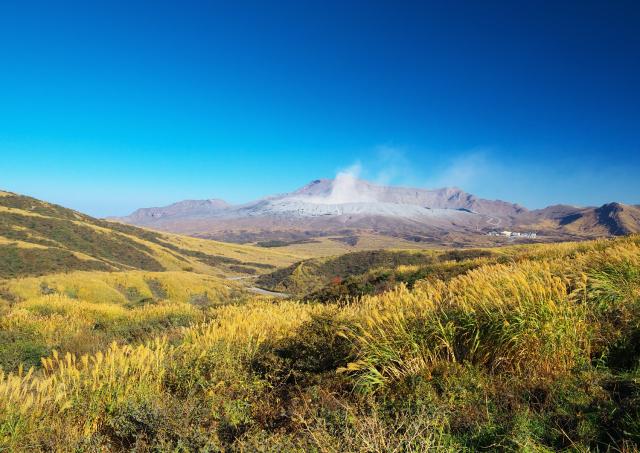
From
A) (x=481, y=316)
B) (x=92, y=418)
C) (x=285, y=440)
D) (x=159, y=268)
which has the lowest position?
(x=159, y=268)

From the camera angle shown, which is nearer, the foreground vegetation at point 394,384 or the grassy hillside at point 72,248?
the foreground vegetation at point 394,384

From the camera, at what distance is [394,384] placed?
488cm

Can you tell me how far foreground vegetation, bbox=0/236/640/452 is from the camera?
358cm

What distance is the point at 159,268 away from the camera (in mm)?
82875

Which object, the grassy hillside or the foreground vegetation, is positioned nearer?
the foreground vegetation

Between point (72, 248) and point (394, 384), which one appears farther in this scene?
point (72, 248)

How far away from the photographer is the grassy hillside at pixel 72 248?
182ft

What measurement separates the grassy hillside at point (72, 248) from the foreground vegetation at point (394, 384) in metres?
56.3

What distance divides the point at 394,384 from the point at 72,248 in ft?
278

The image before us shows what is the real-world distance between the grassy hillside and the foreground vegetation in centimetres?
5629

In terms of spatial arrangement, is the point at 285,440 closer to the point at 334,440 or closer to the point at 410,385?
the point at 334,440

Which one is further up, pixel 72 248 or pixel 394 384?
pixel 394 384

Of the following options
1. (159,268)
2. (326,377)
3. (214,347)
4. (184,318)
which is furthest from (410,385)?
(159,268)

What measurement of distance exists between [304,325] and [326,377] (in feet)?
6.07
